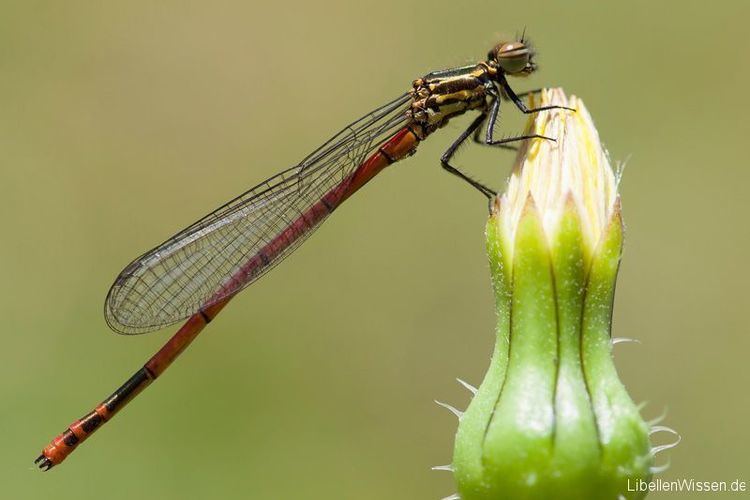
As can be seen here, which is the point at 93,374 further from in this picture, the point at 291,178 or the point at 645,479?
the point at 645,479

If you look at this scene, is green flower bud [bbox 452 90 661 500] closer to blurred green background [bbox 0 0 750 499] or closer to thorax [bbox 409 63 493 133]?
thorax [bbox 409 63 493 133]

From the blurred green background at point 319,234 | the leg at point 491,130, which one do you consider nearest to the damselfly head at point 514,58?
the leg at point 491,130

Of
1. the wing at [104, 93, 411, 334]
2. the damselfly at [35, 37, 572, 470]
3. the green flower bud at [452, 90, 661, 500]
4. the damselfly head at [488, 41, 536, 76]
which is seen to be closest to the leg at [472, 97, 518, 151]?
the damselfly at [35, 37, 572, 470]

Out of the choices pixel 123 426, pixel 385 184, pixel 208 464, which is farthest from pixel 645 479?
pixel 385 184

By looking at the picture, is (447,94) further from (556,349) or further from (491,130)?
(556,349)

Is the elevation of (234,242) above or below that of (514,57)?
below

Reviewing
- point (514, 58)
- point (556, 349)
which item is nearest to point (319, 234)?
point (514, 58)
